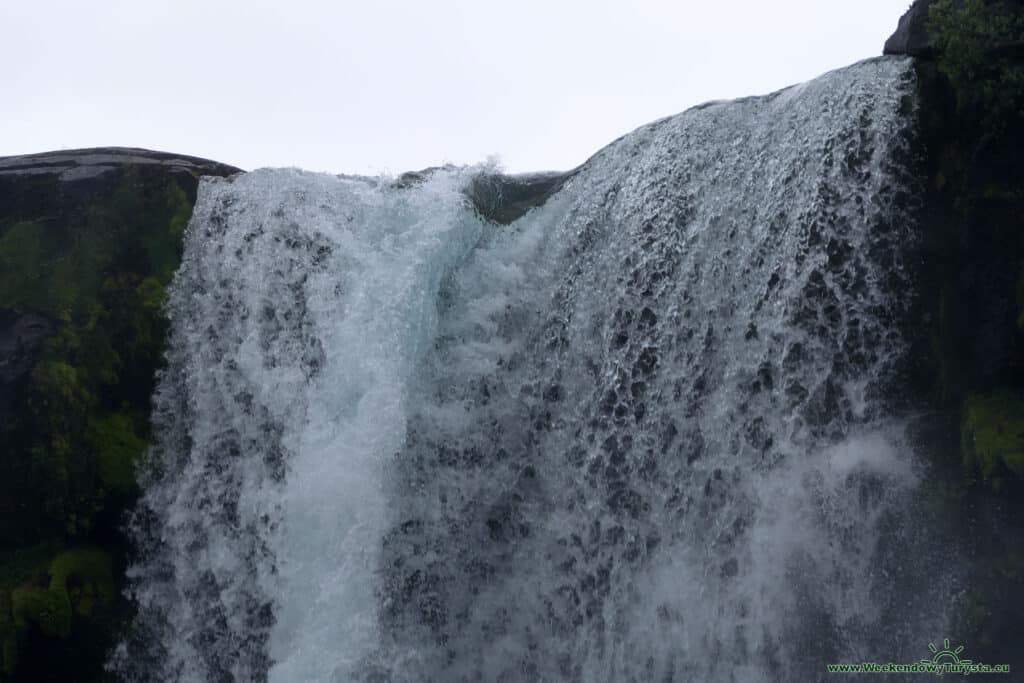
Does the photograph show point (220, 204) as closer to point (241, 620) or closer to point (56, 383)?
point (56, 383)

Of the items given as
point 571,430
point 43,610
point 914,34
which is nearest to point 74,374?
point 43,610

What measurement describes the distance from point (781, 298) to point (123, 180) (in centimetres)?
807

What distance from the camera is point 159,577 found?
35.9ft

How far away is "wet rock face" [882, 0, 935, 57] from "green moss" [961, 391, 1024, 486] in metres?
3.71

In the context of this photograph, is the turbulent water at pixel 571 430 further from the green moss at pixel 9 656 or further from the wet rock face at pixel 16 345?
the wet rock face at pixel 16 345

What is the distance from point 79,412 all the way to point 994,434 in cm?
922

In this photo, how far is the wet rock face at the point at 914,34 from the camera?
34.3 feet

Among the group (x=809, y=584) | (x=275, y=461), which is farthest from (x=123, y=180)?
(x=809, y=584)

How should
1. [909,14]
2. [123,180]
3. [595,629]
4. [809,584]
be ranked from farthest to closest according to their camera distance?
1. [123,180]
2. [909,14]
3. [595,629]
4. [809,584]

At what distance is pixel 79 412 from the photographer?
11414mm

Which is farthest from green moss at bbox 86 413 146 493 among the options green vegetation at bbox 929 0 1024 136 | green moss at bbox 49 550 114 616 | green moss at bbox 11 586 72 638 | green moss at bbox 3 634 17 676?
green vegetation at bbox 929 0 1024 136

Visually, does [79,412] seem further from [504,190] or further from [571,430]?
[504,190]

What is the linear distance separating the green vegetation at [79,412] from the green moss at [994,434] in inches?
333

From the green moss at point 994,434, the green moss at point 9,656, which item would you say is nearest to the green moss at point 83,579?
the green moss at point 9,656
